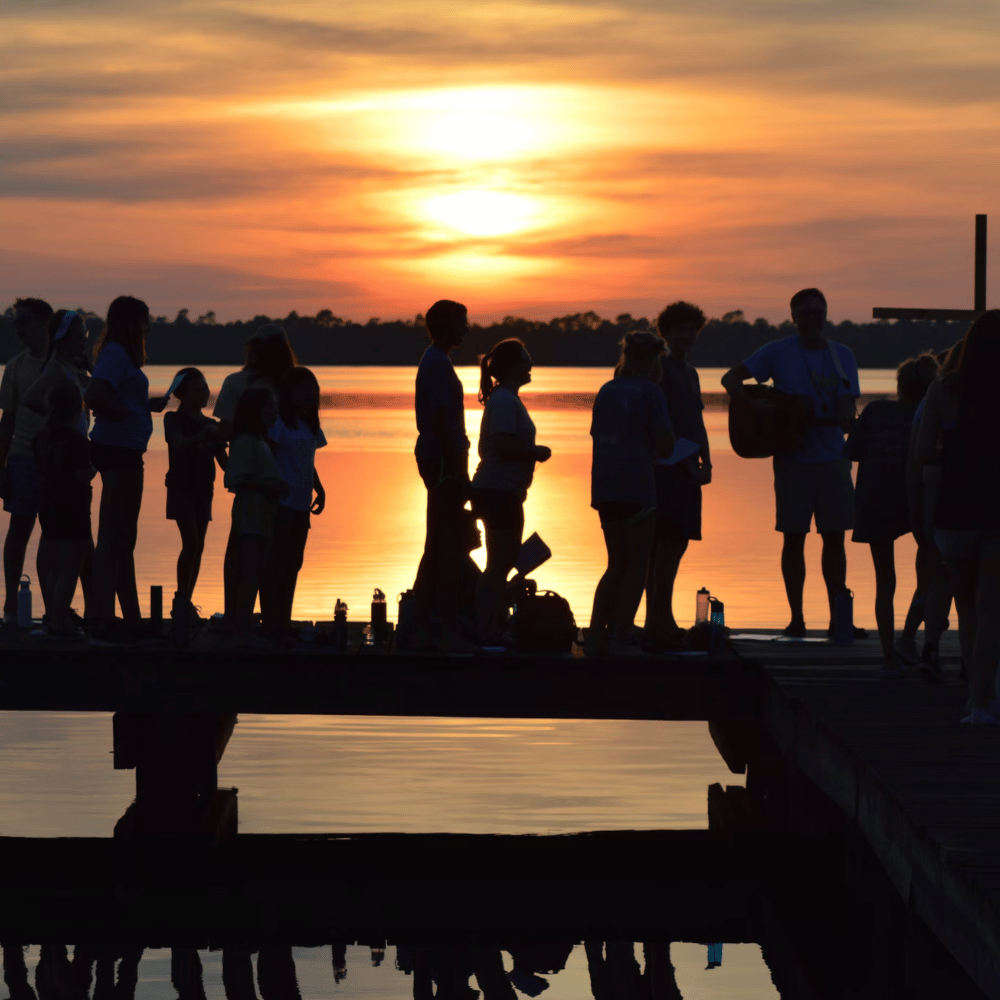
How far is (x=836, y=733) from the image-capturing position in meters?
6.59

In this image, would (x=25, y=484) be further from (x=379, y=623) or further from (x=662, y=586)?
(x=662, y=586)

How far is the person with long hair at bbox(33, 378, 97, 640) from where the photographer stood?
26.6ft

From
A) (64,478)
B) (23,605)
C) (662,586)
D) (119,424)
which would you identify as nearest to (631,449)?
(662,586)

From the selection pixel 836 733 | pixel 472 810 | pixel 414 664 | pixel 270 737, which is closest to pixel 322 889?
pixel 414 664

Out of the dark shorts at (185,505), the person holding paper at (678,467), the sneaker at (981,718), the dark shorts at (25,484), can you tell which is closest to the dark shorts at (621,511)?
the person holding paper at (678,467)

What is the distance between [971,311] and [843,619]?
4515 mm

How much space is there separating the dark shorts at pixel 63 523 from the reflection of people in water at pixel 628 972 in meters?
3.29

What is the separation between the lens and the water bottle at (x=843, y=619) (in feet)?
30.3

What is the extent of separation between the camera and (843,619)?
9.27 m

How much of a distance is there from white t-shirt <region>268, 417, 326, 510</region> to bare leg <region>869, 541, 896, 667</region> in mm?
2831

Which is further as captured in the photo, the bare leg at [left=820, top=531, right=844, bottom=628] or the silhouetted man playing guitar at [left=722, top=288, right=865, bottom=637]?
the bare leg at [left=820, top=531, right=844, bottom=628]

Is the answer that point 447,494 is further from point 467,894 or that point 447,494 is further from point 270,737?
point 270,737

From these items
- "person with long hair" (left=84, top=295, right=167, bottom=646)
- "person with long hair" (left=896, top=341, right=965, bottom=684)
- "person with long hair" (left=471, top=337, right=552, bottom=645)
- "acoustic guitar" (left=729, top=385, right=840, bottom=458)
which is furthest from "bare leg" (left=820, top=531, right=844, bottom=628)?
"person with long hair" (left=84, top=295, right=167, bottom=646)

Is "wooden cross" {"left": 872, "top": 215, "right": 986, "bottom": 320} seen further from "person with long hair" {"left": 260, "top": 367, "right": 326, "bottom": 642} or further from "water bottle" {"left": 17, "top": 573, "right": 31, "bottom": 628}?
"water bottle" {"left": 17, "top": 573, "right": 31, "bottom": 628}
